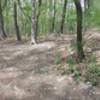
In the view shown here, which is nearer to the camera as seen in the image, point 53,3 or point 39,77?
point 39,77

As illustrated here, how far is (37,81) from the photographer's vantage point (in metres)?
9.55

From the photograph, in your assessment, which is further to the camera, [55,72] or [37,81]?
[55,72]

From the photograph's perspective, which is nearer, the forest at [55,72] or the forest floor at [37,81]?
the forest floor at [37,81]

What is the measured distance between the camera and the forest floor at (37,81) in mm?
8336

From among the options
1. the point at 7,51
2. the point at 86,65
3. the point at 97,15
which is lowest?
the point at 7,51

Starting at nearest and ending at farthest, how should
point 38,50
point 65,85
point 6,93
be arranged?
point 6,93 < point 65,85 < point 38,50

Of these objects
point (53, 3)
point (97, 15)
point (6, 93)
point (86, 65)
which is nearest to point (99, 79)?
point (86, 65)

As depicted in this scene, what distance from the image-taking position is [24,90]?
8.79 meters

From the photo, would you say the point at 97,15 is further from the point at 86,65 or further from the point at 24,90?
the point at 24,90

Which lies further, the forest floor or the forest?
the forest

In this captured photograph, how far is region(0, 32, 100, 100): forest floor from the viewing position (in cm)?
834

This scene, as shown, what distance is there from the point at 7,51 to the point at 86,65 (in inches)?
241

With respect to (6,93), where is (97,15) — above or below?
above

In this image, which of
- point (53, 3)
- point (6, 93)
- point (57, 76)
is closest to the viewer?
point (6, 93)
